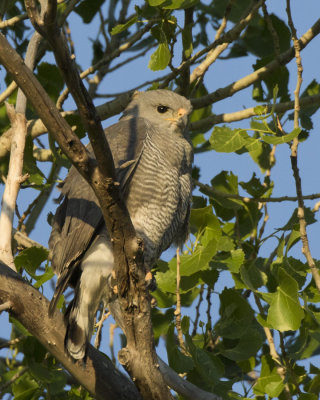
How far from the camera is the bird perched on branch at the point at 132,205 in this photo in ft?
11.4

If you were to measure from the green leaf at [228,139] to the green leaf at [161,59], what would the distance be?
20.5 inches

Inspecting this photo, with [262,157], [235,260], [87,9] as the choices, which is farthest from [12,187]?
[87,9]

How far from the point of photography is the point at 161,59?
152 inches

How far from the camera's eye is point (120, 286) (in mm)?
2932

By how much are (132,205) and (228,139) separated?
2.22ft

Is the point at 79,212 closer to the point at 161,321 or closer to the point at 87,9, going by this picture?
the point at 161,321

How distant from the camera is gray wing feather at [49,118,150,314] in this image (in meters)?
3.45

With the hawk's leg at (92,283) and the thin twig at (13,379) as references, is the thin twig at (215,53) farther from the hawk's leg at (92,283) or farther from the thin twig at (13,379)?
the thin twig at (13,379)

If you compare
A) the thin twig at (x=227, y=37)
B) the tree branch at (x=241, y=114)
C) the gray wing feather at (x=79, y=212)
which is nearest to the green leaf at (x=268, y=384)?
the gray wing feather at (x=79, y=212)

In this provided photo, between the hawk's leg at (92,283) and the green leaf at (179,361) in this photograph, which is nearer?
the green leaf at (179,361)

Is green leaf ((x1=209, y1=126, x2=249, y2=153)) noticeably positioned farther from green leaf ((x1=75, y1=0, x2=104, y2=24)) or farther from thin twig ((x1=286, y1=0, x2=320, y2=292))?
green leaf ((x1=75, y1=0, x2=104, y2=24))

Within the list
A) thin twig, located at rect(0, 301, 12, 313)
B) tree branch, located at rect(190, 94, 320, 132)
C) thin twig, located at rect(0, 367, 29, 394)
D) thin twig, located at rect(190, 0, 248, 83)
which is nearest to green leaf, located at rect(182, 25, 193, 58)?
thin twig, located at rect(190, 0, 248, 83)

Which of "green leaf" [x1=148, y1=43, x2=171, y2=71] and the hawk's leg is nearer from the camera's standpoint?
the hawk's leg

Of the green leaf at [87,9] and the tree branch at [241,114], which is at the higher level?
the green leaf at [87,9]
